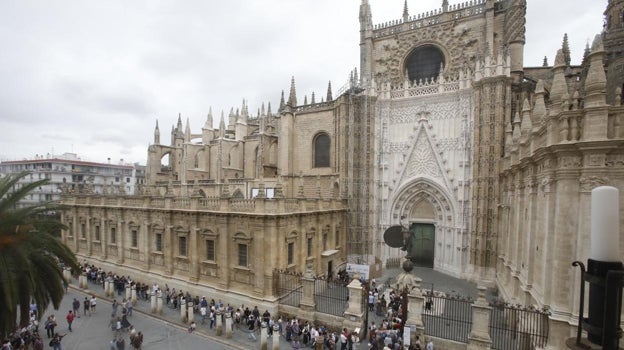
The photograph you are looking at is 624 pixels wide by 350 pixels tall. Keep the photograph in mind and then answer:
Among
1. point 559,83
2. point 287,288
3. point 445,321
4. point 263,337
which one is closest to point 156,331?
point 263,337

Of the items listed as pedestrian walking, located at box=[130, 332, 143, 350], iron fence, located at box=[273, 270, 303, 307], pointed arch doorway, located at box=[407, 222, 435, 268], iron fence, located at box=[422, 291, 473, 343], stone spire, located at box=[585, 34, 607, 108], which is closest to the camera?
stone spire, located at box=[585, 34, 607, 108]

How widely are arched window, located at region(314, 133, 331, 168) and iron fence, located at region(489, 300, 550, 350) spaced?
1594cm

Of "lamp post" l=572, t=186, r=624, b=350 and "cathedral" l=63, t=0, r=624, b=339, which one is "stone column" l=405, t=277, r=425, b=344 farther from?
"lamp post" l=572, t=186, r=624, b=350

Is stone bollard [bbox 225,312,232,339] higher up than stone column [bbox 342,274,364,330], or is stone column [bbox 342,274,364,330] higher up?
stone column [bbox 342,274,364,330]

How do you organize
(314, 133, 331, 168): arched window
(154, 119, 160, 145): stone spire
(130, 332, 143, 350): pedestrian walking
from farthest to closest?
(154, 119, 160, 145): stone spire
(314, 133, 331, 168): arched window
(130, 332, 143, 350): pedestrian walking

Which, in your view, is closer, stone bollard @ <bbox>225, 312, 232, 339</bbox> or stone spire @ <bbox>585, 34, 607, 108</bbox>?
stone spire @ <bbox>585, 34, 607, 108</bbox>

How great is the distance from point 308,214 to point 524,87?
15.3 meters

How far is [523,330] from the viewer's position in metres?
10.8

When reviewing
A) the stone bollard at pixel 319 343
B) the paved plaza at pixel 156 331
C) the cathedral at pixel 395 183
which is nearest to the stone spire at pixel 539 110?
the cathedral at pixel 395 183

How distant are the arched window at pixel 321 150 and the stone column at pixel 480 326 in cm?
1573

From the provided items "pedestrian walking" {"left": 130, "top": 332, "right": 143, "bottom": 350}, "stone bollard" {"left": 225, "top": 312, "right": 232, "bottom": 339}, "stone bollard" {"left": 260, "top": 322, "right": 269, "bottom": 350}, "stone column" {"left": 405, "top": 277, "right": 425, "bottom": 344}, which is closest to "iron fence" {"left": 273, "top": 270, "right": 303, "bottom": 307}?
"stone bollard" {"left": 225, "top": 312, "right": 232, "bottom": 339}

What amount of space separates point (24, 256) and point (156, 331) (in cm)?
824

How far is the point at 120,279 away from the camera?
20.1m

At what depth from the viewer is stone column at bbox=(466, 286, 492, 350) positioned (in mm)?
11203
